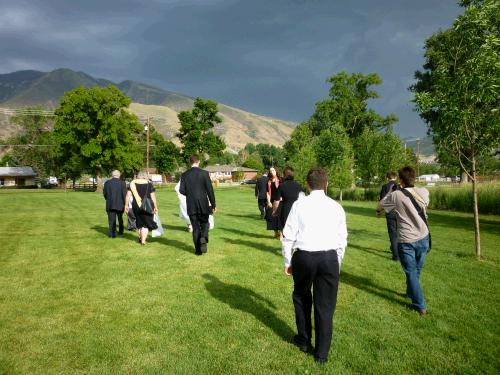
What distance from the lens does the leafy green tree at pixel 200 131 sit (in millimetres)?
59188

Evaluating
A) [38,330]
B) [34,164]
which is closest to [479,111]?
[38,330]

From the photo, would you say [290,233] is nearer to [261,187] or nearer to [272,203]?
[272,203]

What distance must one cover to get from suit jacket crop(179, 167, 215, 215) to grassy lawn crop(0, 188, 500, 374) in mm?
1294

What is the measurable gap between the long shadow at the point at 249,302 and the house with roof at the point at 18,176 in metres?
99.7

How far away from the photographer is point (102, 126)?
156 ft

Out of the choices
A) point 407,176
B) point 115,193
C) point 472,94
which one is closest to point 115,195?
point 115,193

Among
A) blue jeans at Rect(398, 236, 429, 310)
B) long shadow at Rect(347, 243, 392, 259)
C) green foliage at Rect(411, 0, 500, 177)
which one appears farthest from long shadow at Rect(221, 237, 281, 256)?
green foliage at Rect(411, 0, 500, 177)

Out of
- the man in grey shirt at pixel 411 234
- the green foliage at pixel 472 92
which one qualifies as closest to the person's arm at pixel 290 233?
the man in grey shirt at pixel 411 234

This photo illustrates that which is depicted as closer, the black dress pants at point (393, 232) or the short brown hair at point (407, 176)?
the short brown hair at point (407, 176)

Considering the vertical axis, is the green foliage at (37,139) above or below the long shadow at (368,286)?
above

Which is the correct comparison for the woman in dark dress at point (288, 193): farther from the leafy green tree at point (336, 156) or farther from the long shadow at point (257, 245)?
the leafy green tree at point (336, 156)

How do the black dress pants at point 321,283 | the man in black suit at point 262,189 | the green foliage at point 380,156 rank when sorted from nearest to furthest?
the black dress pants at point 321,283
the man in black suit at point 262,189
the green foliage at point 380,156

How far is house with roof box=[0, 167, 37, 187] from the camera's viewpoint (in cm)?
9152

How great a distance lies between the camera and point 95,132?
49.9 meters
